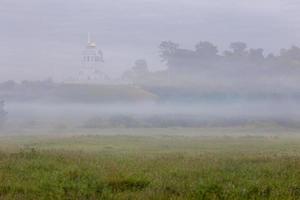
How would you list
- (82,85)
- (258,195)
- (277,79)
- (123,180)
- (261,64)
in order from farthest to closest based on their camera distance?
(82,85)
(261,64)
(277,79)
(123,180)
(258,195)

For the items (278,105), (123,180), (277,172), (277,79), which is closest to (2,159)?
(123,180)

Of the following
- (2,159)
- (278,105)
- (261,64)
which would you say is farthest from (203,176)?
(261,64)

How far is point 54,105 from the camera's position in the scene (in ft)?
445

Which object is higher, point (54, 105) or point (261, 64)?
point (261, 64)

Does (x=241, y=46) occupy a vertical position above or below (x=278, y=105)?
above

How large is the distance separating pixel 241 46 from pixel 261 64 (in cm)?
893

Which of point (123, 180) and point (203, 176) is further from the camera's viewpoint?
point (203, 176)

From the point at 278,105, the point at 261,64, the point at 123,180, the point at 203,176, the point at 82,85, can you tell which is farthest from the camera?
the point at 82,85

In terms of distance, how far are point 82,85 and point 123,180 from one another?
465 ft

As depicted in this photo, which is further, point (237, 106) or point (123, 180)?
point (237, 106)

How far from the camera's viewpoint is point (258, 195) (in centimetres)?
1238

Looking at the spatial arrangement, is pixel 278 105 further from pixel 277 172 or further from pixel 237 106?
pixel 277 172

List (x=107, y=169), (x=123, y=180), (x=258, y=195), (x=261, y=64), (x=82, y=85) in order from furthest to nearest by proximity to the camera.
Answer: (x=82, y=85)
(x=261, y=64)
(x=107, y=169)
(x=123, y=180)
(x=258, y=195)

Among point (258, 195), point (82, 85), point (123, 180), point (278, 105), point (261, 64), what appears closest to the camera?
point (258, 195)
